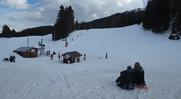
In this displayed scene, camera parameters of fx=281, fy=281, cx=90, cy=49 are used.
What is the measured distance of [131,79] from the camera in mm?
14711

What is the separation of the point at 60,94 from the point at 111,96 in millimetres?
2357

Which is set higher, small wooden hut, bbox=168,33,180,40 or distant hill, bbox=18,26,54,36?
distant hill, bbox=18,26,54,36

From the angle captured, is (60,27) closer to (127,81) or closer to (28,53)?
(28,53)

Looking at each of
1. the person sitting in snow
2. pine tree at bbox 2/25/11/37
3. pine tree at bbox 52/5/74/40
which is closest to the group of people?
the person sitting in snow

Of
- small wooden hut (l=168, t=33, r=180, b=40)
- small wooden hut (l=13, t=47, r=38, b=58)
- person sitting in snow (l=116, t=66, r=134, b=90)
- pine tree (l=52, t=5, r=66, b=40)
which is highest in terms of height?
pine tree (l=52, t=5, r=66, b=40)

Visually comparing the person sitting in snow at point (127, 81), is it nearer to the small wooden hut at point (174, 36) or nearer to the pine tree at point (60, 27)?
the small wooden hut at point (174, 36)

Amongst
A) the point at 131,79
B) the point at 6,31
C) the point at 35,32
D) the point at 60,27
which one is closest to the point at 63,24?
the point at 60,27

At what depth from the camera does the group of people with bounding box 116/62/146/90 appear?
14.5m

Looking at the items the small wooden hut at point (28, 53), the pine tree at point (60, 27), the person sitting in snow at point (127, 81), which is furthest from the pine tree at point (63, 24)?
the person sitting in snow at point (127, 81)

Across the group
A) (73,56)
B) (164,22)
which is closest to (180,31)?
(164,22)

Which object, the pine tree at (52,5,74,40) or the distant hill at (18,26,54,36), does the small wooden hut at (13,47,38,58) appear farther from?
the distant hill at (18,26,54,36)

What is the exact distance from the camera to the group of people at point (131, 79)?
14500 millimetres

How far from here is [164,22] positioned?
227ft

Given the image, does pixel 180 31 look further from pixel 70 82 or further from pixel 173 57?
pixel 70 82
